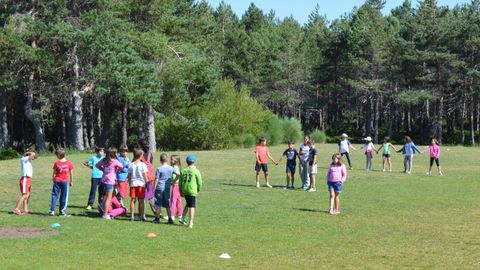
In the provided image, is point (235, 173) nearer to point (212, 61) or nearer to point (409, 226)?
point (409, 226)

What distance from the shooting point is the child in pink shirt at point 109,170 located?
56.5ft

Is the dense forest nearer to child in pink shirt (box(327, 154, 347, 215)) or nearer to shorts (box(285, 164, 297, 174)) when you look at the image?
shorts (box(285, 164, 297, 174))

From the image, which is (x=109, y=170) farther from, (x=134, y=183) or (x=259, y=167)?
(x=259, y=167)

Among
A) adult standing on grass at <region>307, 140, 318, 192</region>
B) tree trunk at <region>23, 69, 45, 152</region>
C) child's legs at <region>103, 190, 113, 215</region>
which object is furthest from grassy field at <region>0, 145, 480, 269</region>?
tree trunk at <region>23, 69, 45, 152</region>

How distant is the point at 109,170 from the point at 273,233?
4.72 meters

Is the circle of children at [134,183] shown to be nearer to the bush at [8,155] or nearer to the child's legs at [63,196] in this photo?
the child's legs at [63,196]

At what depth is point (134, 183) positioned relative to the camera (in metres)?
17.0

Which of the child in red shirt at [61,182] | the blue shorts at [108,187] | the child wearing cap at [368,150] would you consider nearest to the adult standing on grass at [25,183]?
the child in red shirt at [61,182]

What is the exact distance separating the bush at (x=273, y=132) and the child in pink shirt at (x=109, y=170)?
5132 cm

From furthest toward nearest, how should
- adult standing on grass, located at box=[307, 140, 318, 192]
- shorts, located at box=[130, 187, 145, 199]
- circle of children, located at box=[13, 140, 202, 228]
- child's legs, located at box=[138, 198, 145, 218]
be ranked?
adult standing on grass, located at box=[307, 140, 318, 192] < child's legs, located at box=[138, 198, 145, 218] < shorts, located at box=[130, 187, 145, 199] < circle of children, located at box=[13, 140, 202, 228]

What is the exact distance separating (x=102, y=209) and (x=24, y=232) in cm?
282

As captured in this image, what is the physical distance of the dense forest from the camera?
51625 mm

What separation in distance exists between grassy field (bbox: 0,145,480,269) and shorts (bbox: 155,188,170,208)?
0.57m

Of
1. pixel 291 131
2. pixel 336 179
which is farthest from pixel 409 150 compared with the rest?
pixel 291 131
